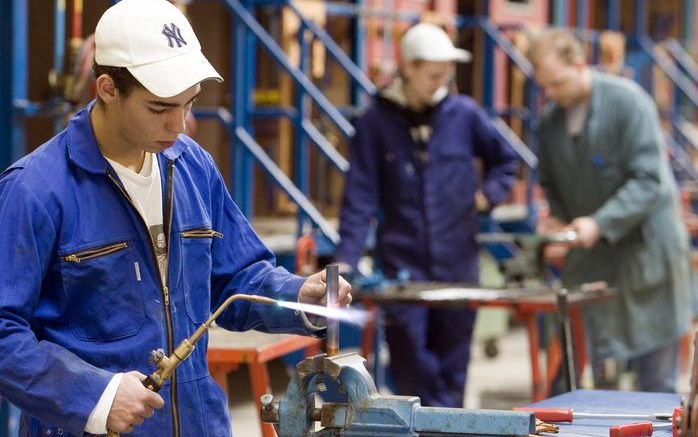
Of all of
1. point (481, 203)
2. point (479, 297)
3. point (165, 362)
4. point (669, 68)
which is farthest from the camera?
point (669, 68)

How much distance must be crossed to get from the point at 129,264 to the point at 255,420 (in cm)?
482

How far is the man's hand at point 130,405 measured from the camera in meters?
2.88

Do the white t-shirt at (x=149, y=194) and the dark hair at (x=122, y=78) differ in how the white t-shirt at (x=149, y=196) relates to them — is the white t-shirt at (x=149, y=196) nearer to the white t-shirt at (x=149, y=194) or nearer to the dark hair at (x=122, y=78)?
the white t-shirt at (x=149, y=194)

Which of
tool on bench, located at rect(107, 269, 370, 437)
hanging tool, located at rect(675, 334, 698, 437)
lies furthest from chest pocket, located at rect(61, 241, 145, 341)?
hanging tool, located at rect(675, 334, 698, 437)

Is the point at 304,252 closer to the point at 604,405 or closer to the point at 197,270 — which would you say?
the point at 604,405

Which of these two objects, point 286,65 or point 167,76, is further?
point 286,65

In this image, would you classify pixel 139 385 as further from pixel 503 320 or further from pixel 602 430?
pixel 503 320

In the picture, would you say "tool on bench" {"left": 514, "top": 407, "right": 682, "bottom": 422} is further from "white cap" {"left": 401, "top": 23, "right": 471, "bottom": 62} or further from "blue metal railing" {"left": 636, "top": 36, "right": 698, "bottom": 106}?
"blue metal railing" {"left": 636, "top": 36, "right": 698, "bottom": 106}

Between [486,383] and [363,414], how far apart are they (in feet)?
21.5

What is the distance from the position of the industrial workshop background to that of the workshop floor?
98 centimetres

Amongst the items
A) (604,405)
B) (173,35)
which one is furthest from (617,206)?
(173,35)

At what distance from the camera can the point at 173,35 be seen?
309 cm

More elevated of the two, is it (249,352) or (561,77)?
(561,77)

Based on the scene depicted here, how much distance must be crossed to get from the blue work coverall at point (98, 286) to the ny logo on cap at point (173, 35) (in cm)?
29
